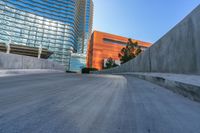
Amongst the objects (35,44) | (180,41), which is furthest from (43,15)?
(180,41)

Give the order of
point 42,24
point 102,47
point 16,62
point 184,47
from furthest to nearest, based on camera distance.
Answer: point 42,24, point 102,47, point 16,62, point 184,47

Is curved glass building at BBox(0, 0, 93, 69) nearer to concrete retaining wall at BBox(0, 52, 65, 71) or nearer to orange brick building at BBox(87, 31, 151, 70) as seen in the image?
orange brick building at BBox(87, 31, 151, 70)

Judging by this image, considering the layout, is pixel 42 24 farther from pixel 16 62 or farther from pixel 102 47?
pixel 16 62

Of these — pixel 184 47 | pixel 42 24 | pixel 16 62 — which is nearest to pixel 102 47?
pixel 42 24

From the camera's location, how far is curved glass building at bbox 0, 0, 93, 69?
57.7 metres

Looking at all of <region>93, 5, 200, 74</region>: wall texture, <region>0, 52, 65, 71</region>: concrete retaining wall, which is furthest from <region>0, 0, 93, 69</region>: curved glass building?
<region>93, 5, 200, 74</region>: wall texture

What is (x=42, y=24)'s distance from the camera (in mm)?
65750

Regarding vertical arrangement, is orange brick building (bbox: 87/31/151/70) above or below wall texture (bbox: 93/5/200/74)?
above

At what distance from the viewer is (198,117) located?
4.20 ft

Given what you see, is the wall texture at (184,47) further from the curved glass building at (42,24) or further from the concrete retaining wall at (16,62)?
the curved glass building at (42,24)

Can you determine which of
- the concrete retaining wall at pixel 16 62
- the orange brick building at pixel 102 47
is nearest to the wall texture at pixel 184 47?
the concrete retaining wall at pixel 16 62

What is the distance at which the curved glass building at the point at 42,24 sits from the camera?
57656 millimetres

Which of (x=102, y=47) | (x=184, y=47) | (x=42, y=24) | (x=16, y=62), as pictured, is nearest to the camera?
(x=184, y=47)

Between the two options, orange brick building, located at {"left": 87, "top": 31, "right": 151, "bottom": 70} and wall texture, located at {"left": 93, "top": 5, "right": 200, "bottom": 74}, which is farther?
orange brick building, located at {"left": 87, "top": 31, "right": 151, "bottom": 70}
